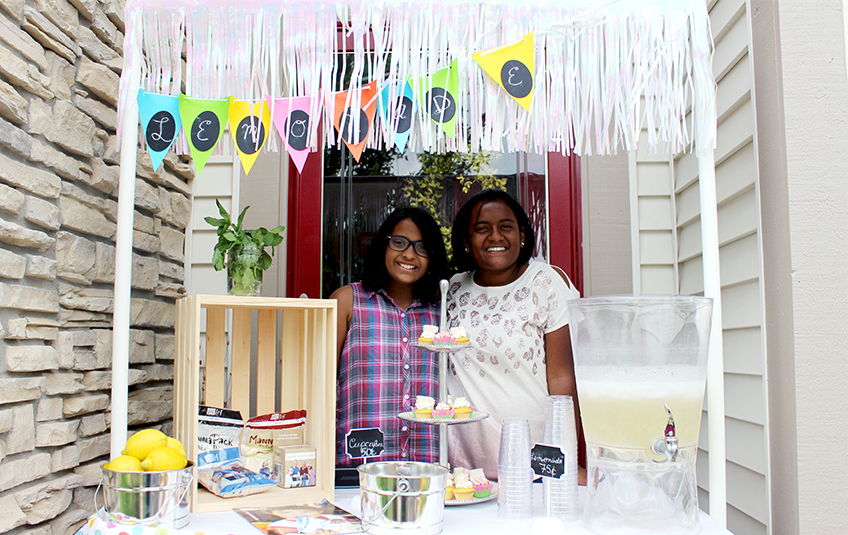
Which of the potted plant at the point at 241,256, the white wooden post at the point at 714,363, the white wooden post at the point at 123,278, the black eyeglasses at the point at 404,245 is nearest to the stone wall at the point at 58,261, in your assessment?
the white wooden post at the point at 123,278

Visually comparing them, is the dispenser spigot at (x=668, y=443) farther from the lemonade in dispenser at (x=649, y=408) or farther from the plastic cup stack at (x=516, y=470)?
the plastic cup stack at (x=516, y=470)

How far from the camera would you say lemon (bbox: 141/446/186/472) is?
5.19 ft

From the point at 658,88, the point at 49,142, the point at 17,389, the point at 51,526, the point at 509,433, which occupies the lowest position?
the point at 51,526

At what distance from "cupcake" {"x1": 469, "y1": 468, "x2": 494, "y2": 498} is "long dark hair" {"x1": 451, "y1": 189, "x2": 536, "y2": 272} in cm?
98

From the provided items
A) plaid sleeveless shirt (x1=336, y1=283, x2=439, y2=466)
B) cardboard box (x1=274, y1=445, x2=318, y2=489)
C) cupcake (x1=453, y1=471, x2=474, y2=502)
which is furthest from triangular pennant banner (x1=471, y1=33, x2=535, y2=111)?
cardboard box (x1=274, y1=445, x2=318, y2=489)

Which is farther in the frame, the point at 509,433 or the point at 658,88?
the point at 658,88

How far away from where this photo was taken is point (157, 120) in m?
1.92

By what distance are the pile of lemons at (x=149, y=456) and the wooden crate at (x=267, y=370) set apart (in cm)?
12

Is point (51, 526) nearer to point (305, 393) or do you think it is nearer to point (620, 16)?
point (305, 393)

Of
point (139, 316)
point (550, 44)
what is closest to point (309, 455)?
point (139, 316)

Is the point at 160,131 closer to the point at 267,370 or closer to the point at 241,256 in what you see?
the point at 241,256

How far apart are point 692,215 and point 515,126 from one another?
1.15 meters

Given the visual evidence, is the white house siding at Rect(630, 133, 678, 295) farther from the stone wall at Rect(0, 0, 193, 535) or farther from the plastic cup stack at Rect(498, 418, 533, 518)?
the stone wall at Rect(0, 0, 193, 535)

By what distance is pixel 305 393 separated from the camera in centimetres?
215
